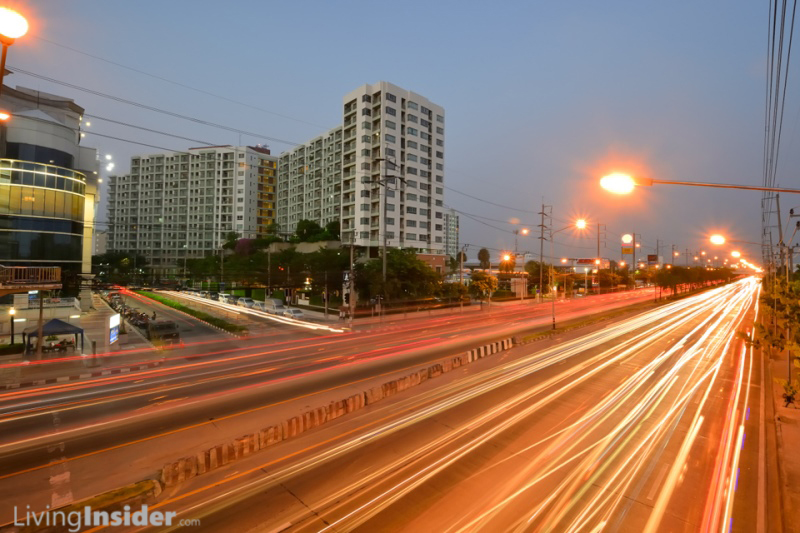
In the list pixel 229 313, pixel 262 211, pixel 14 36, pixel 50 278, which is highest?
pixel 262 211

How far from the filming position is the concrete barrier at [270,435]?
7859mm

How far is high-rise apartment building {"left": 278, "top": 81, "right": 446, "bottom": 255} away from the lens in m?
57.9

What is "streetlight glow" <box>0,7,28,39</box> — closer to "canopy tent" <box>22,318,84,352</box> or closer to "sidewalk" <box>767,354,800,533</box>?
"sidewalk" <box>767,354,800,533</box>

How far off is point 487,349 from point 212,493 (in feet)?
52.0

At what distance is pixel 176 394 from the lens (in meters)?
14.2

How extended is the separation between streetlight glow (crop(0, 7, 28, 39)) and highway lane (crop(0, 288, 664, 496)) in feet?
29.4

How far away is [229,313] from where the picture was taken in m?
43.3

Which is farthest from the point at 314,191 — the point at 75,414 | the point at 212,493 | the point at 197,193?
the point at 212,493

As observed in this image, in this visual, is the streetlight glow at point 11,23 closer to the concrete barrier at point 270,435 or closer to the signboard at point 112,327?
the concrete barrier at point 270,435

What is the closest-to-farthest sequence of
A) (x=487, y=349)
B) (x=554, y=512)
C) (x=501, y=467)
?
(x=554, y=512), (x=501, y=467), (x=487, y=349)

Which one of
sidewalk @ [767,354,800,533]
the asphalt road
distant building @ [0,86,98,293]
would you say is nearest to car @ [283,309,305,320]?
the asphalt road

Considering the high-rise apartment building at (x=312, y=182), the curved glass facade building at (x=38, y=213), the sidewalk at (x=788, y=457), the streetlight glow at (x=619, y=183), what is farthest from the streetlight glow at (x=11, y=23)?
the high-rise apartment building at (x=312, y=182)

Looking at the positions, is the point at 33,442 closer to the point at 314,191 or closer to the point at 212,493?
the point at 212,493

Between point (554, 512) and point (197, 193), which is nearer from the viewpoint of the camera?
point (554, 512)
